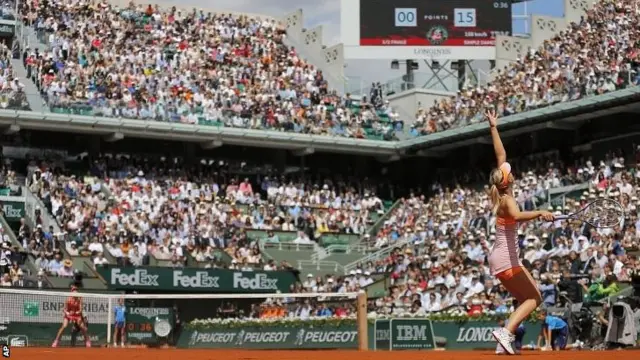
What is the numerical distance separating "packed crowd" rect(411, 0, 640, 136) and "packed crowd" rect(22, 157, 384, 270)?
4719mm

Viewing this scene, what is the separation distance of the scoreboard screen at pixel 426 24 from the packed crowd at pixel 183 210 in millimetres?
6132

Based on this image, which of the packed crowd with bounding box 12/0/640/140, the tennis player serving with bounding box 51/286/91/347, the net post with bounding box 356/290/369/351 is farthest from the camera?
the packed crowd with bounding box 12/0/640/140

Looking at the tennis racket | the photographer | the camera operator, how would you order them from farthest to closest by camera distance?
1. the photographer
2. the camera operator
3. the tennis racket

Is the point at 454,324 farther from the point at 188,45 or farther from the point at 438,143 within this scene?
the point at 188,45

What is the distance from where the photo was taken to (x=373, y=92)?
152ft

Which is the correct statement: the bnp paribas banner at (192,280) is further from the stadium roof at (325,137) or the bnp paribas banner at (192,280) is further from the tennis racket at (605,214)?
the tennis racket at (605,214)

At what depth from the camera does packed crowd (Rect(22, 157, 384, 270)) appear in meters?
37.1

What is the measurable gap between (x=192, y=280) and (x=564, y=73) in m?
13.6

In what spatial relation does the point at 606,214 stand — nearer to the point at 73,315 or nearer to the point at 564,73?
the point at 73,315

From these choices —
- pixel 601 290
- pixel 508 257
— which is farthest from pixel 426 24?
pixel 508 257

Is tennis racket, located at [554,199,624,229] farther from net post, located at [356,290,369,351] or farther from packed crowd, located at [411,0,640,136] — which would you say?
packed crowd, located at [411,0,640,136]

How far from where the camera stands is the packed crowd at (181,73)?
4019 centimetres

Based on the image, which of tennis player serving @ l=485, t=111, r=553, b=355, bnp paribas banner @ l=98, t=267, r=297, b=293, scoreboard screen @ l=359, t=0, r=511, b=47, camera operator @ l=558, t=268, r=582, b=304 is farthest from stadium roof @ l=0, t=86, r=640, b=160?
tennis player serving @ l=485, t=111, r=553, b=355

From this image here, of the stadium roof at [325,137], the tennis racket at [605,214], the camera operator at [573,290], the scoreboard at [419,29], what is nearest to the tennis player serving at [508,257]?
the tennis racket at [605,214]
